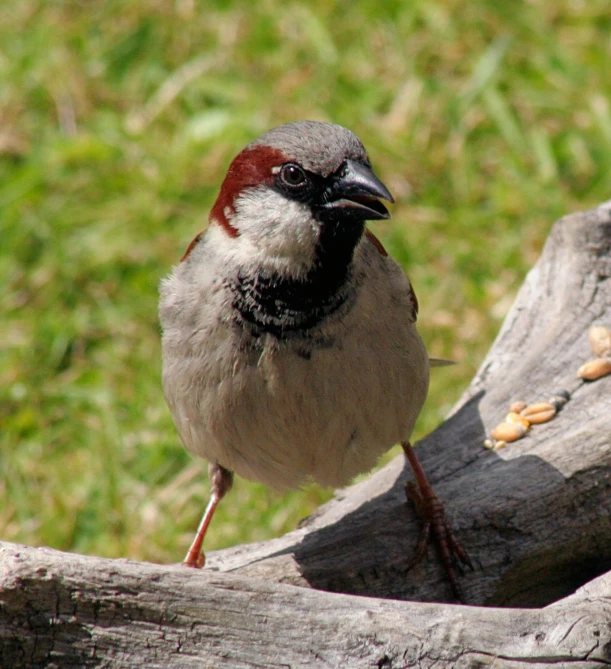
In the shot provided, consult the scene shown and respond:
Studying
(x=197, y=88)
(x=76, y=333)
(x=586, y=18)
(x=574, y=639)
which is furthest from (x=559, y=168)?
(x=574, y=639)

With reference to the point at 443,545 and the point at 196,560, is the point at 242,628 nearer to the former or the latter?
the point at 443,545

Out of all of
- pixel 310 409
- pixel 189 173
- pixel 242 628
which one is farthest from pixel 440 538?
pixel 189 173

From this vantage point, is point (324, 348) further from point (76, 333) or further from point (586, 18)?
point (586, 18)

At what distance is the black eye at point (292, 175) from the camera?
7.27 ft

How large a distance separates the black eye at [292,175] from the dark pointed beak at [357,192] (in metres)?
0.07

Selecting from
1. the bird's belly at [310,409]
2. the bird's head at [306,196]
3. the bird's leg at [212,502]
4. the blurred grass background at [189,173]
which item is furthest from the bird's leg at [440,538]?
the blurred grass background at [189,173]

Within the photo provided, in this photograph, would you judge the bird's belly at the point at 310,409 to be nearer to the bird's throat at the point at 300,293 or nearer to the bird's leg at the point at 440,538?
the bird's throat at the point at 300,293

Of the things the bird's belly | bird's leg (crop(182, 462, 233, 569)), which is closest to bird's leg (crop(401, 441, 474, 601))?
the bird's belly

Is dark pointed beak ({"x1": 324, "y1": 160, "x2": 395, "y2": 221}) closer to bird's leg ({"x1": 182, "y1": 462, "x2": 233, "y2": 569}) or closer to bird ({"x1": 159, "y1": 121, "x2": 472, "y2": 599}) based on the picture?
bird ({"x1": 159, "y1": 121, "x2": 472, "y2": 599})

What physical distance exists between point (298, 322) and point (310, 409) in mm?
193

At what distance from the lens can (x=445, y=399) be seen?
3752mm

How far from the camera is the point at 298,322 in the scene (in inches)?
87.9

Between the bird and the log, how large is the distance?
136 mm

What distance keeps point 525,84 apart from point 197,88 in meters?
1.49
